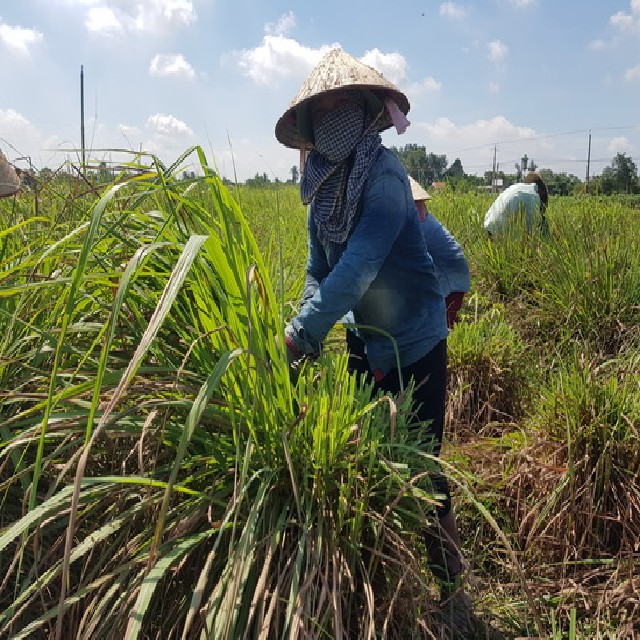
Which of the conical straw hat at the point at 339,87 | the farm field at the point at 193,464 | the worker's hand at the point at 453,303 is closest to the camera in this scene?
the farm field at the point at 193,464

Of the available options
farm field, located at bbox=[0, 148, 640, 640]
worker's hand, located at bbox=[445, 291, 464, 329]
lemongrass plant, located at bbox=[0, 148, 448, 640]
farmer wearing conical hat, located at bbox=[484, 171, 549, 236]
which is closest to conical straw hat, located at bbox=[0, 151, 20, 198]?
farm field, located at bbox=[0, 148, 640, 640]

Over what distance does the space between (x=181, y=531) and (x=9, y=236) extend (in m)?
1.20

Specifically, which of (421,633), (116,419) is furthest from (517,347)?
(116,419)

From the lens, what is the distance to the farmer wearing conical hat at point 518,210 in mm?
5134

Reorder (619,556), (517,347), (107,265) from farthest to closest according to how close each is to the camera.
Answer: (517,347) → (619,556) → (107,265)

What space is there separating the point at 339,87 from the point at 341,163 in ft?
0.65

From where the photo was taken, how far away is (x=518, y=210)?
5215 millimetres

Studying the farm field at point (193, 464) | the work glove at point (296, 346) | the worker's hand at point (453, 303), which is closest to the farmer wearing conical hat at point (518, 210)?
the worker's hand at point (453, 303)

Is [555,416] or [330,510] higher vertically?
[330,510]

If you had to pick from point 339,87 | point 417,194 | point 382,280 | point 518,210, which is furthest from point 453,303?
point 518,210

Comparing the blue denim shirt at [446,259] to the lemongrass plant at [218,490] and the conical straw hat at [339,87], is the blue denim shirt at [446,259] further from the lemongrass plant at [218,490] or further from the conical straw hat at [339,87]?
the lemongrass plant at [218,490]

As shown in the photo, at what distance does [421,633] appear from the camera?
1.32 metres

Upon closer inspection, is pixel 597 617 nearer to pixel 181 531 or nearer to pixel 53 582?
pixel 181 531

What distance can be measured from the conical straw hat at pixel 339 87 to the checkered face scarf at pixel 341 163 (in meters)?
0.05
